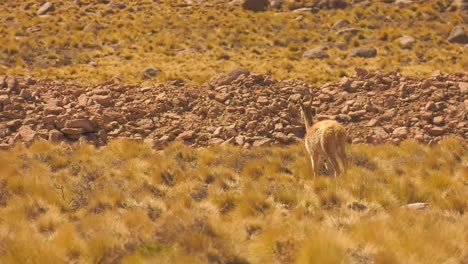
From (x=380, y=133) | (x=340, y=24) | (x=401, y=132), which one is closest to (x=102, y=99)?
(x=380, y=133)

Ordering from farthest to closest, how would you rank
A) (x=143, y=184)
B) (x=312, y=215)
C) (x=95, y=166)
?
(x=95, y=166), (x=143, y=184), (x=312, y=215)

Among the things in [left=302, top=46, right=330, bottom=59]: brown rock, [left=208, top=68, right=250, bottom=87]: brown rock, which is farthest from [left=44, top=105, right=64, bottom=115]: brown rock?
[left=302, top=46, right=330, bottom=59]: brown rock

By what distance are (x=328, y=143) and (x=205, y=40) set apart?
57.6 feet

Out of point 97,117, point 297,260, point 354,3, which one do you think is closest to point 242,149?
point 97,117

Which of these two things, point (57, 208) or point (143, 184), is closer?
point (57, 208)

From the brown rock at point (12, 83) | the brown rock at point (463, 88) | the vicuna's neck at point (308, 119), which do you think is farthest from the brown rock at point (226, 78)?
the brown rock at point (463, 88)

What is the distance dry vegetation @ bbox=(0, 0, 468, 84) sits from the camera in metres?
20.5

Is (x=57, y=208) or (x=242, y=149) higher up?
(x=57, y=208)

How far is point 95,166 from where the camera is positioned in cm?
1132

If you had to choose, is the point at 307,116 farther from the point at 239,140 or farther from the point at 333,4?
the point at 333,4

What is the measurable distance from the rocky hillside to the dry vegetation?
2.50m

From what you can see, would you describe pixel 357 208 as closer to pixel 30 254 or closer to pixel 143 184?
pixel 143 184

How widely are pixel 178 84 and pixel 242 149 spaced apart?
474 centimetres

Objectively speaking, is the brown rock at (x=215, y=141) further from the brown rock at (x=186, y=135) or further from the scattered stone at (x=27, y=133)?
the scattered stone at (x=27, y=133)
